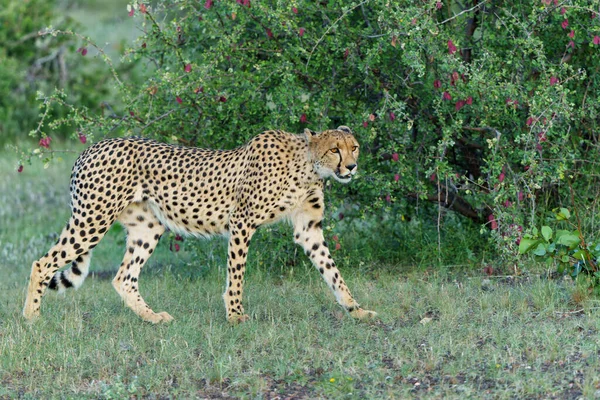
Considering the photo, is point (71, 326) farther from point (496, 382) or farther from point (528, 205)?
point (528, 205)

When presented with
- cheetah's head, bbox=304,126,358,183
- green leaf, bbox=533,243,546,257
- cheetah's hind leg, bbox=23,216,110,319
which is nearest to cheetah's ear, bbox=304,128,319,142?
cheetah's head, bbox=304,126,358,183

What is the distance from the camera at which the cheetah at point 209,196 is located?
6477 millimetres


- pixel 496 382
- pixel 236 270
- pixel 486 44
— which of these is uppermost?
pixel 486 44

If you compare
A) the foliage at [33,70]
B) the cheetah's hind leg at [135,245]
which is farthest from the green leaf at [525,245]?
the foliage at [33,70]

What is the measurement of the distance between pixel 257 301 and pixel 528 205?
212 cm

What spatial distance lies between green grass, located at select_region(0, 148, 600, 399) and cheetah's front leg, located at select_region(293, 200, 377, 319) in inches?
6.4

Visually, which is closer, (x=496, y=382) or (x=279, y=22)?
(x=496, y=382)

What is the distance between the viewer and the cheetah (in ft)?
21.2

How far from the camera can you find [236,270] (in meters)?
6.48

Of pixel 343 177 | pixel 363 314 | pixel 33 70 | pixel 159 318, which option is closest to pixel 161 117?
pixel 159 318

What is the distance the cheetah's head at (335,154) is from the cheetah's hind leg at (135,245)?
1323 millimetres

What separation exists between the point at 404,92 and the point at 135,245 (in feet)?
7.33

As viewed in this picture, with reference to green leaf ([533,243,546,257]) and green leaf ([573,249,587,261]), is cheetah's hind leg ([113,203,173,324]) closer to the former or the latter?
green leaf ([533,243,546,257])

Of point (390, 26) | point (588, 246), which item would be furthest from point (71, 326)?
point (588, 246)
